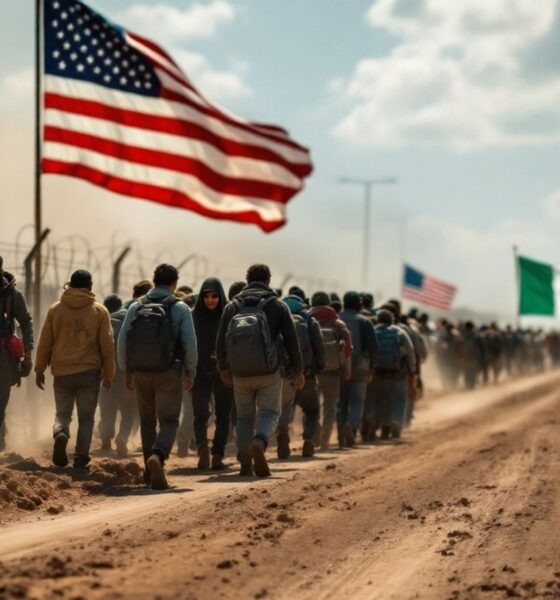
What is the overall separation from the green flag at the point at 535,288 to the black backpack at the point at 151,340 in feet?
111

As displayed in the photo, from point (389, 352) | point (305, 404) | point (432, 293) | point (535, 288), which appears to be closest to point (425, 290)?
point (432, 293)

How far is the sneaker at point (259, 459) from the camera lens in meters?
10.9

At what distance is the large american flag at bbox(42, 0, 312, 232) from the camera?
15.0 m

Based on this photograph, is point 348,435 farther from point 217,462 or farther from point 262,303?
point 262,303

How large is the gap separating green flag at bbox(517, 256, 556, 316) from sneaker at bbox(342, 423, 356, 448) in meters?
28.6

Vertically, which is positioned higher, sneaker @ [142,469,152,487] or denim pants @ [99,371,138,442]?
denim pants @ [99,371,138,442]

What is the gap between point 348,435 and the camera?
49.5ft

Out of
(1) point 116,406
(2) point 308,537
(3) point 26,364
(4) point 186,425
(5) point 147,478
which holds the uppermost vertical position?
(3) point 26,364

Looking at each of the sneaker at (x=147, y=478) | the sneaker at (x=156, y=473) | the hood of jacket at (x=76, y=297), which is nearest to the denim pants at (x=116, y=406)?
the hood of jacket at (x=76, y=297)

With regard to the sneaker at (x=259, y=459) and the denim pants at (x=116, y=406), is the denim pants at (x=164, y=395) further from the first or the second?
the denim pants at (x=116, y=406)

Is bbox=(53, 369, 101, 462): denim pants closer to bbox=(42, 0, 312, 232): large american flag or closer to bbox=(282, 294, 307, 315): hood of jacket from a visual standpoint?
bbox=(282, 294, 307, 315): hood of jacket

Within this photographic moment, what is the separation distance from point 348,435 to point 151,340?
5.40m

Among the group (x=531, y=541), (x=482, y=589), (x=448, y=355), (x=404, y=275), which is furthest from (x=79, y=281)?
(x=404, y=275)

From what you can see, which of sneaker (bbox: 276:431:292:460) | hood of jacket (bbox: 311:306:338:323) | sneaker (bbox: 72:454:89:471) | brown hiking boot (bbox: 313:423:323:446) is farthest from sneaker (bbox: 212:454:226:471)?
hood of jacket (bbox: 311:306:338:323)
